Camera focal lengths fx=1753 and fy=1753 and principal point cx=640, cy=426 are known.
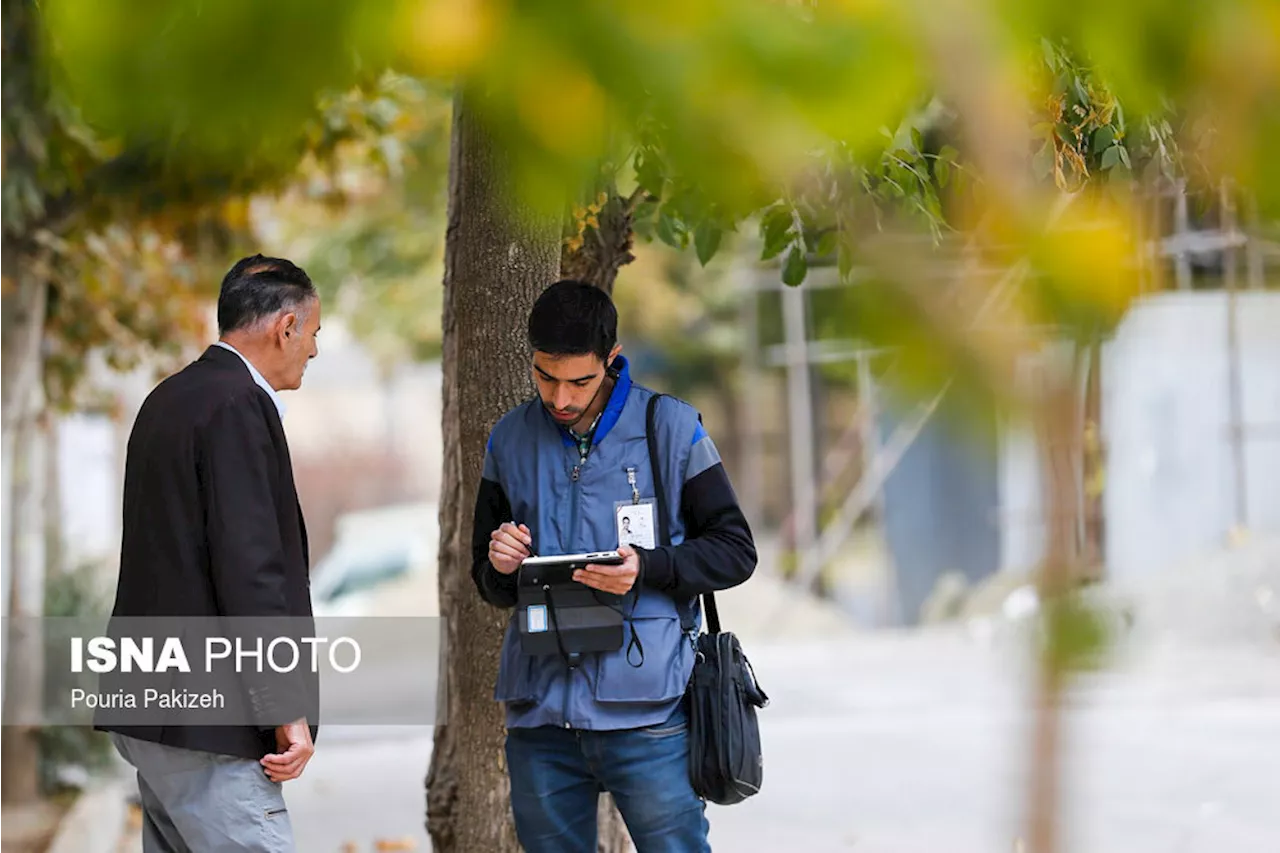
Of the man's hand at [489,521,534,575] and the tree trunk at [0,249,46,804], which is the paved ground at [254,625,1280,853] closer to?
the tree trunk at [0,249,46,804]

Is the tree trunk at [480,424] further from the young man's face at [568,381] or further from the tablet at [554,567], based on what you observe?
the tablet at [554,567]

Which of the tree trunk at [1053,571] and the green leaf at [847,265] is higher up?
the green leaf at [847,265]

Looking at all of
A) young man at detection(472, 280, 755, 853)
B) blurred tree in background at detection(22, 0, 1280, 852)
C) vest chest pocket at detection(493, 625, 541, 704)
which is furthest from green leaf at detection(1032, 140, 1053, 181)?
blurred tree in background at detection(22, 0, 1280, 852)

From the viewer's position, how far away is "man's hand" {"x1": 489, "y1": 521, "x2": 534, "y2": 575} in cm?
372

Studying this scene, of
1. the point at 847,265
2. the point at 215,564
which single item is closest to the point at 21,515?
the point at 215,564

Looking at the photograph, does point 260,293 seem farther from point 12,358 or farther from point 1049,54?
point 12,358

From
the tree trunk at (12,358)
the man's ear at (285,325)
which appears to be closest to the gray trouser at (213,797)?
the man's ear at (285,325)

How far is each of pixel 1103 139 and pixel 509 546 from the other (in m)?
Answer: 2.00

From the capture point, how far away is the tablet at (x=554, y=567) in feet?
12.1

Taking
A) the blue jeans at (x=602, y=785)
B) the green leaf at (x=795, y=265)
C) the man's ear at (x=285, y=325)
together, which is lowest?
the blue jeans at (x=602, y=785)

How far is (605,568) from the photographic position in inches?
143

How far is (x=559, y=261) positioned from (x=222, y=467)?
1.37 metres

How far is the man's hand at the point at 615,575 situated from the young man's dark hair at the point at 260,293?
0.85 metres

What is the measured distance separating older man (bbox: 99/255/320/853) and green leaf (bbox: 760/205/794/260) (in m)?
1.69
